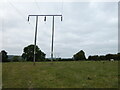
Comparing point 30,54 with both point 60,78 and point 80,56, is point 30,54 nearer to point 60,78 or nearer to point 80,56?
point 80,56

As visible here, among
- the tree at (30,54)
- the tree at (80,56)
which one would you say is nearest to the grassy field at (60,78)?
the tree at (30,54)

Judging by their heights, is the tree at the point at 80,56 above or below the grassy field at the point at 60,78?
below

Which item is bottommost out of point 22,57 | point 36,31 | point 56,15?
point 22,57

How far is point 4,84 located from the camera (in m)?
12.7

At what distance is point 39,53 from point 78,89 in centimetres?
8225

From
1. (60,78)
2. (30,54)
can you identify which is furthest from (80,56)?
(60,78)

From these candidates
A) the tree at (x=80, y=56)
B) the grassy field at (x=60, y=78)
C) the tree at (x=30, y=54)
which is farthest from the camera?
the tree at (x=80, y=56)

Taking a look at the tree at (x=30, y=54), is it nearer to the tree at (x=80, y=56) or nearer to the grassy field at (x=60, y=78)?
the tree at (x=80, y=56)

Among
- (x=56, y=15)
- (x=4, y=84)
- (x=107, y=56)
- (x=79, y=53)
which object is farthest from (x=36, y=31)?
(x=79, y=53)

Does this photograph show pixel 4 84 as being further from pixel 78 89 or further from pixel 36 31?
pixel 36 31

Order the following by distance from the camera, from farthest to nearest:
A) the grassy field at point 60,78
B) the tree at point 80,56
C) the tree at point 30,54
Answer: the tree at point 80,56 < the tree at point 30,54 < the grassy field at point 60,78

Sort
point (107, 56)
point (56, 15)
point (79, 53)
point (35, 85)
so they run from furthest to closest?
1. point (79, 53)
2. point (107, 56)
3. point (56, 15)
4. point (35, 85)

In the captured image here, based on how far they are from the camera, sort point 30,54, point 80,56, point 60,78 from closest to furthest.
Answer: point 60,78 < point 30,54 < point 80,56

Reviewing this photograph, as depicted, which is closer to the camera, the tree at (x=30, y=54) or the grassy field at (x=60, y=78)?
the grassy field at (x=60, y=78)
